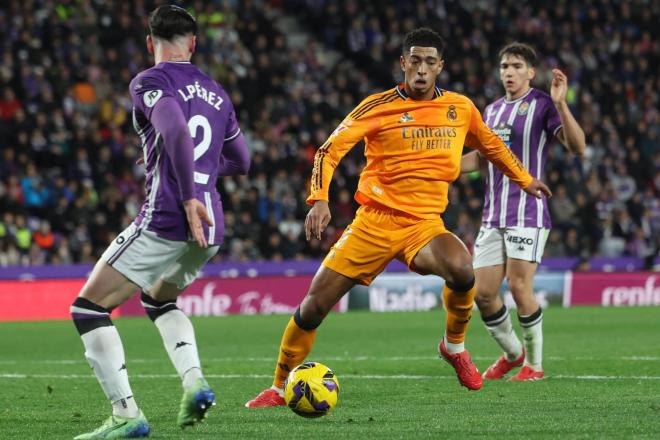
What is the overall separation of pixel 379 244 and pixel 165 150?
221cm

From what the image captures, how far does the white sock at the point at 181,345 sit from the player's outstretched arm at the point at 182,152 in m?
0.63

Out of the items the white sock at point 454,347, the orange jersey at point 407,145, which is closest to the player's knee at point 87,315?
the orange jersey at point 407,145

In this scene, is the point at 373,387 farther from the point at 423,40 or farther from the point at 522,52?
the point at 522,52

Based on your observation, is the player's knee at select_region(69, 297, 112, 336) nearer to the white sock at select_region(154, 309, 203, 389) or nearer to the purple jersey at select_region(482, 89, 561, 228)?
the white sock at select_region(154, 309, 203, 389)

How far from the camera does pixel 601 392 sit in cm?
821

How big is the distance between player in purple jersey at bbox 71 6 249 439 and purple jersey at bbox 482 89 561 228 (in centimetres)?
384

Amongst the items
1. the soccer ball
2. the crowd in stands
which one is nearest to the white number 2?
the soccer ball

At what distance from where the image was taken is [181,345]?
6352 mm

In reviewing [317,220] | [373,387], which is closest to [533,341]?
[373,387]

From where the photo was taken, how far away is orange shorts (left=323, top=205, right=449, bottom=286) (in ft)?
26.1

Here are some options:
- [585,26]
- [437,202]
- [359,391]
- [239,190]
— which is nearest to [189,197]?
[437,202]

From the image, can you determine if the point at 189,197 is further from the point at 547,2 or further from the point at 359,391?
the point at 547,2

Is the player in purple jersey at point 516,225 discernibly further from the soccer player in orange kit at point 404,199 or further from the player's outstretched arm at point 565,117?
the soccer player in orange kit at point 404,199

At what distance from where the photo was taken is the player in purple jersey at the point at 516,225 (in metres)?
9.48
